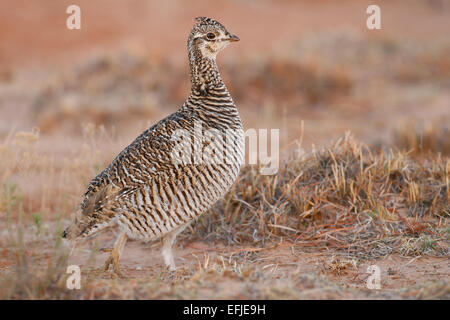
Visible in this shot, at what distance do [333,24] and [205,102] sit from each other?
24277 mm

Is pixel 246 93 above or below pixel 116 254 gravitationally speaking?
above

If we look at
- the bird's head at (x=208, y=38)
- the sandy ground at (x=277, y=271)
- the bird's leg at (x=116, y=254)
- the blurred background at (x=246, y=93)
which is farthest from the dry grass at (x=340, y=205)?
the bird's head at (x=208, y=38)

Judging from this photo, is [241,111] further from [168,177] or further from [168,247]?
[168,177]

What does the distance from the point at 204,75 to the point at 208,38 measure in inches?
13.3

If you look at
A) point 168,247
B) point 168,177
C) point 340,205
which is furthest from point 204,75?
point 340,205

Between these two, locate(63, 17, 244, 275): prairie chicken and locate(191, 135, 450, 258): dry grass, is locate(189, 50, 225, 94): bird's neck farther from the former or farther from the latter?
locate(191, 135, 450, 258): dry grass

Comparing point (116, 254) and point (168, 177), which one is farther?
point (116, 254)

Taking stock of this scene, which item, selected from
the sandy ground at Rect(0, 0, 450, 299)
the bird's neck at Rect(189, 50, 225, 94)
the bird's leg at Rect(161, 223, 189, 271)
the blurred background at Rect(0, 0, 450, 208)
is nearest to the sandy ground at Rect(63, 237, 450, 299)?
the sandy ground at Rect(0, 0, 450, 299)

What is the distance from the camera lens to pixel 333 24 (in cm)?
2755

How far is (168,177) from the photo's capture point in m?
4.46

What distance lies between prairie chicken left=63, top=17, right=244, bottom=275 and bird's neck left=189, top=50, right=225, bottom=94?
12cm

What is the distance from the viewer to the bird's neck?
16.2ft
